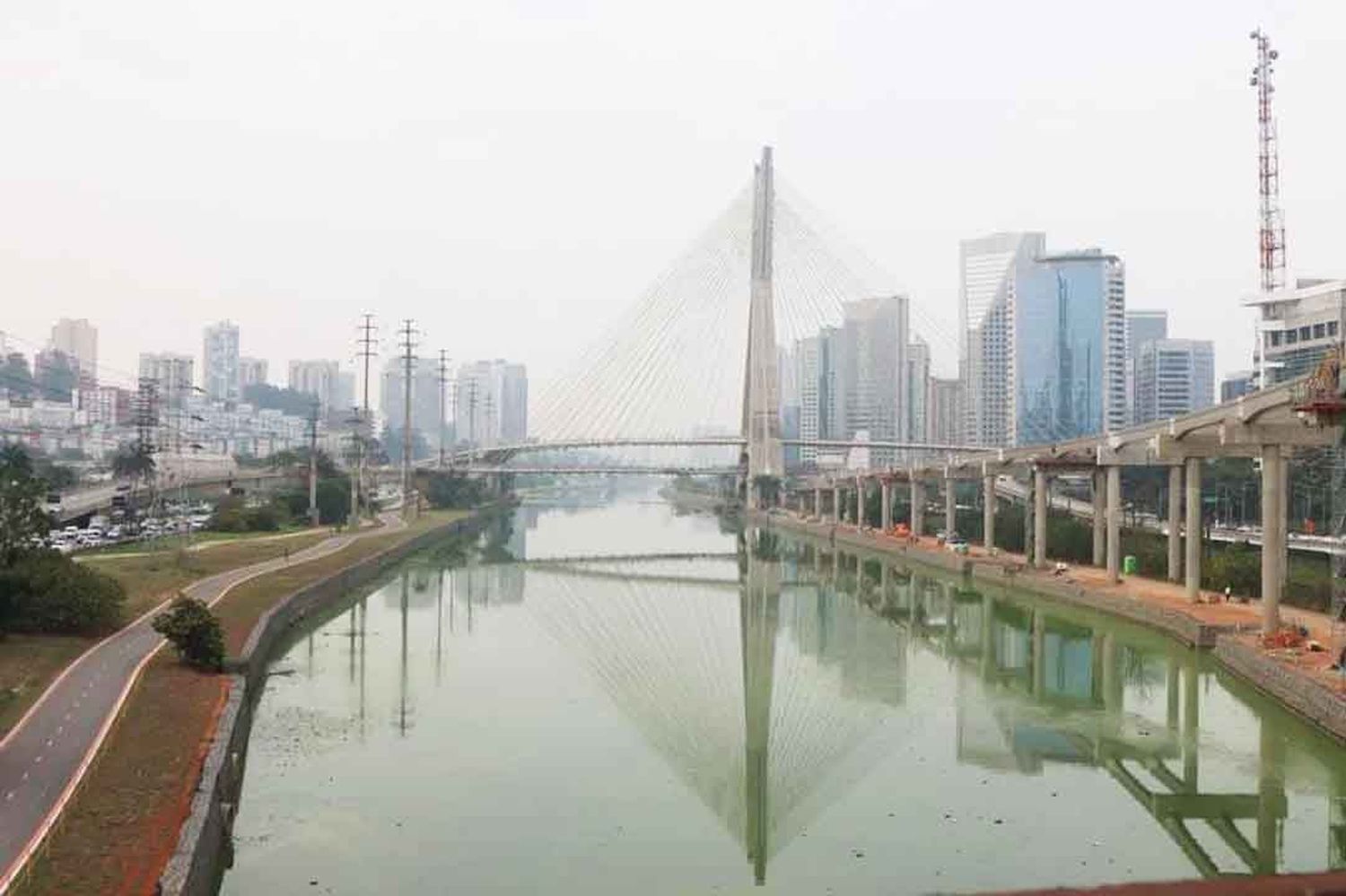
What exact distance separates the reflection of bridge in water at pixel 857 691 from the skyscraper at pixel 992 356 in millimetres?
33814

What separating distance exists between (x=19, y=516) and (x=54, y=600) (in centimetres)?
187

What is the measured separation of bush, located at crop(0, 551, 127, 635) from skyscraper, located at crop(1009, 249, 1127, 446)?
159ft

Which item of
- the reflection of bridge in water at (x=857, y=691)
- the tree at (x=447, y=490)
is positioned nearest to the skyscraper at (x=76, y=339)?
the tree at (x=447, y=490)

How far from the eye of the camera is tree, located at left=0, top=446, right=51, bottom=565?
14.2 meters

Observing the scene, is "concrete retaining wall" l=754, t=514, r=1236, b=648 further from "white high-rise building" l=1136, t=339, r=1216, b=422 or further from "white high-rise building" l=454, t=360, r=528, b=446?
"white high-rise building" l=454, t=360, r=528, b=446

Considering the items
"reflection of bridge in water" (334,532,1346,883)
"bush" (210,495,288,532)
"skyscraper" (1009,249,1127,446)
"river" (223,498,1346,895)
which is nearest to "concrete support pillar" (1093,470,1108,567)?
"reflection of bridge in water" (334,532,1346,883)

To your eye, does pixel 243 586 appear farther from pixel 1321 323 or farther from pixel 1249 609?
pixel 1321 323

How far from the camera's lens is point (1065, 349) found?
56.8 meters

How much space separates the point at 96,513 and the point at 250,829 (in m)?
27.0

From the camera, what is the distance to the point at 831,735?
11945 mm

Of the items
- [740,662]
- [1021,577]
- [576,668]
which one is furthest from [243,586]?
[1021,577]

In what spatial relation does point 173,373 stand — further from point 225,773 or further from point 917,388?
point 225,773

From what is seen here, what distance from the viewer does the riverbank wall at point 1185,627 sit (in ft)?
36.8

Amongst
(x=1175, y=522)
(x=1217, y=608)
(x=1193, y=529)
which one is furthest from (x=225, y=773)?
(x=1175, y=522)
